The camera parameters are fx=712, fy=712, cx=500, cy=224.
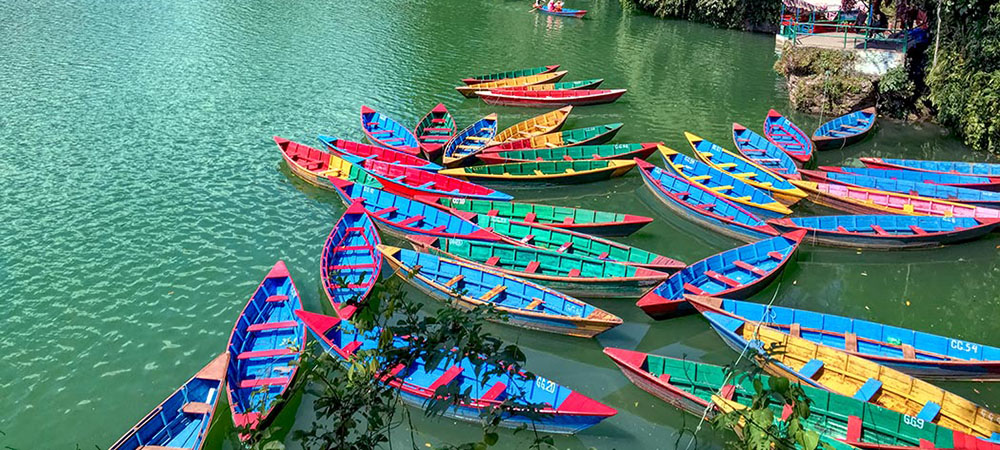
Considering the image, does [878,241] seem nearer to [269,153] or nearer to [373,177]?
[373,177]

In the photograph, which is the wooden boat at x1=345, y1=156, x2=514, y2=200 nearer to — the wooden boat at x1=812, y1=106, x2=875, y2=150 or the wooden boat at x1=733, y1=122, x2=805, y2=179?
the wooden boat at x1=733, y1=122, x2=805, y2=179

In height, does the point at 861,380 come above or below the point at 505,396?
above

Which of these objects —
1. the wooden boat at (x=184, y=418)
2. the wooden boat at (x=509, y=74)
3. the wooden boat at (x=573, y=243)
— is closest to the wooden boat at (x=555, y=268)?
the wooden boat at (x=573, y=243)

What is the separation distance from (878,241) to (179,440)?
19.8m

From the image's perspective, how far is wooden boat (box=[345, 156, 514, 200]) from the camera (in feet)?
78.7

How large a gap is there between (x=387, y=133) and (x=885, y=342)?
20.8 m

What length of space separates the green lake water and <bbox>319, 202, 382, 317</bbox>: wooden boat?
41.2 inches

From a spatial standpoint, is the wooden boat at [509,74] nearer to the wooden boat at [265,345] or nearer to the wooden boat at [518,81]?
the wooden boat at [518,81]

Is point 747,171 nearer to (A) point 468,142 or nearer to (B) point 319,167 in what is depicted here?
(A) point 468,142

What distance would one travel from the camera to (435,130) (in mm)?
31203

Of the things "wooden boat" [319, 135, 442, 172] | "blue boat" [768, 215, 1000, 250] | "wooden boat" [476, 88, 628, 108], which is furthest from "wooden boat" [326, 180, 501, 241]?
"wooden boat" [476, 88, 628, 108]

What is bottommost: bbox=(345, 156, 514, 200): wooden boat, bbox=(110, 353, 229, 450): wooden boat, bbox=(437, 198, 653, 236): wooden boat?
bbox=(110, 353, 229, 450): wooden boat

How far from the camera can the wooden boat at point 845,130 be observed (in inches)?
1156

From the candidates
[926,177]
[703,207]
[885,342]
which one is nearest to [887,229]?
[926,177]
